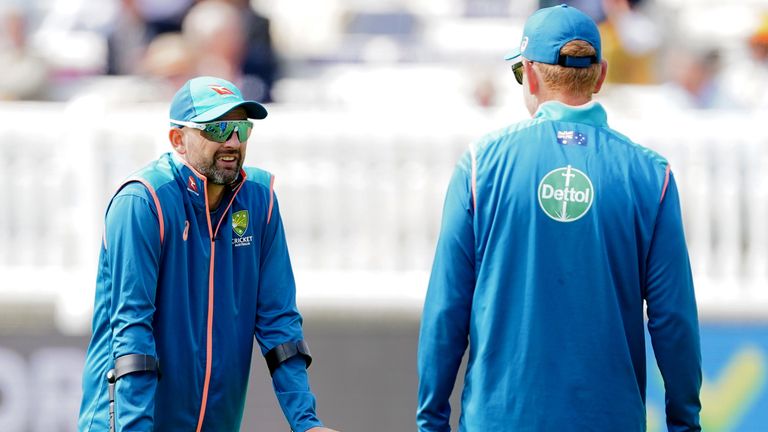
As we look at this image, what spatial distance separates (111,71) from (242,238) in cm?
638

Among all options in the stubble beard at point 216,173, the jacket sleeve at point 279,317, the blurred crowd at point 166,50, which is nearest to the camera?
the stubble beard at point 216,173

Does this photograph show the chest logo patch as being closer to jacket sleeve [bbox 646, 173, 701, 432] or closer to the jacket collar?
the jacket collar

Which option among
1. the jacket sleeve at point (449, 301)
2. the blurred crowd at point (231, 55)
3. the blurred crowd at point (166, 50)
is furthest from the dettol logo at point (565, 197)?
the blurred crowd at point (166, 50)

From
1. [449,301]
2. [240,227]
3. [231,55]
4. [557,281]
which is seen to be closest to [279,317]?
[240,227]

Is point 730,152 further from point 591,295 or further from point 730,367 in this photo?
point 591,295

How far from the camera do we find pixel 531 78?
13.2 ft

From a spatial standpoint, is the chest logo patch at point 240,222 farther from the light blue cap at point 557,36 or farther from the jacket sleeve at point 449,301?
the light blue cap at point 557,36

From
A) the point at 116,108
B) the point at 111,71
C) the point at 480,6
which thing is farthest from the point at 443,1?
the point at 116,108

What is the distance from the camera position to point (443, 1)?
467 inches

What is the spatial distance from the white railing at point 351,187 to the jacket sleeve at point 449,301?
13.2ft

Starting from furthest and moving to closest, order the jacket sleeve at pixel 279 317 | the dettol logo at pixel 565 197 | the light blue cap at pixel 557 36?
1. the jacket sleeve at pixel 279 317
2. the light blue cap at pixel 557 36
3. the dettol logo at pixel 565 197

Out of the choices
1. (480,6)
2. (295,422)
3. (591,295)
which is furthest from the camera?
(480,6)

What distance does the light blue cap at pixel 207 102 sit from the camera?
4227mm

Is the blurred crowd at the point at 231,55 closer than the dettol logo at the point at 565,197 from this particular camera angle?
No
